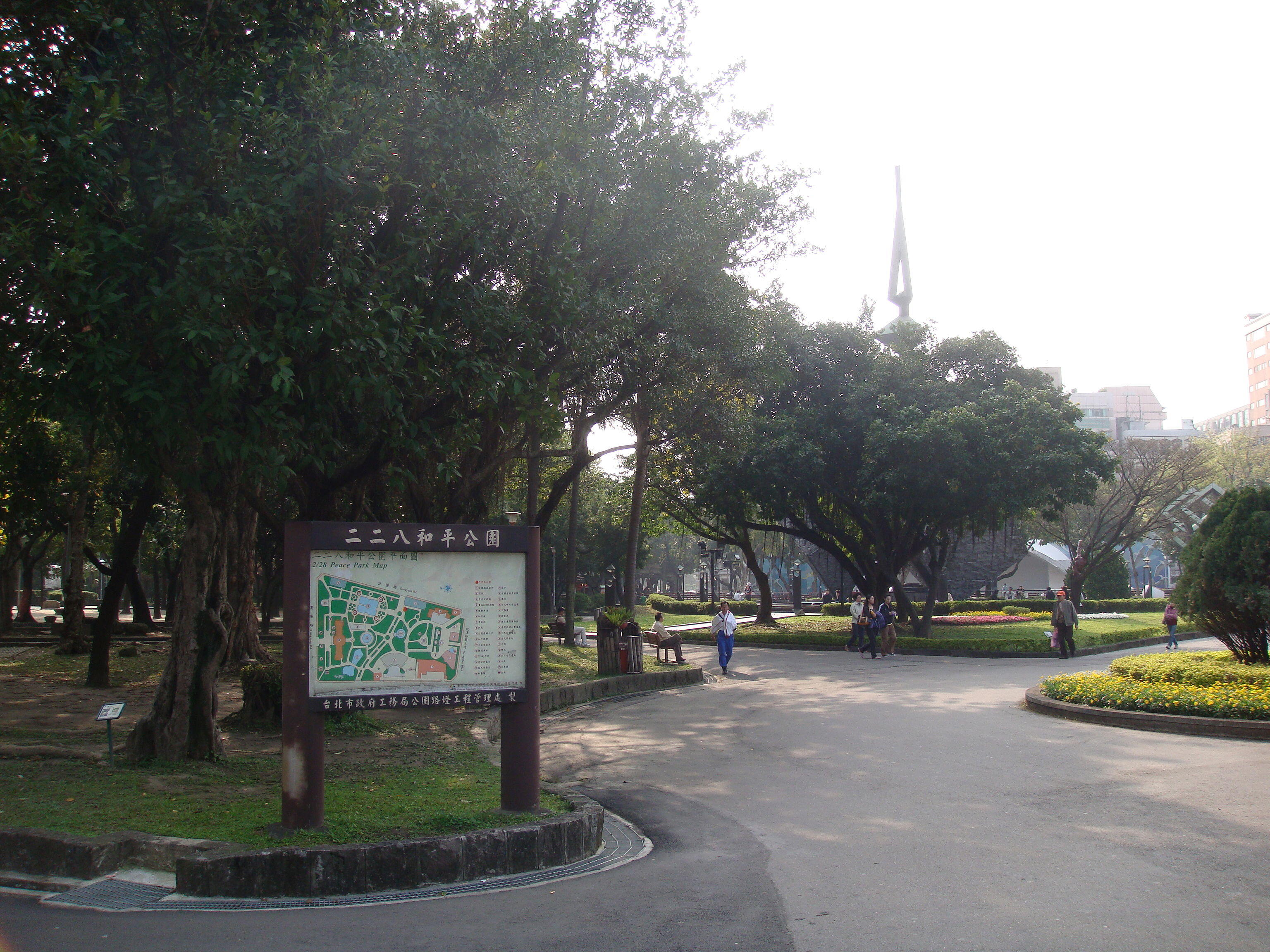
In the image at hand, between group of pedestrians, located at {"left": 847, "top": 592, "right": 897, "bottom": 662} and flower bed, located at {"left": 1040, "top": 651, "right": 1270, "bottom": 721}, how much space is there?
336 inches

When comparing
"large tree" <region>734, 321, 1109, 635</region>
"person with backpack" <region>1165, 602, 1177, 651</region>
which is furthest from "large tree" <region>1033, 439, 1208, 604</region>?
"person with backpack" <region>1165, 602, 1177, 651</region>

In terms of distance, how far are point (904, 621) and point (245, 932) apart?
31655 mm

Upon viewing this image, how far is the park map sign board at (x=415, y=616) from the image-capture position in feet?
22.5

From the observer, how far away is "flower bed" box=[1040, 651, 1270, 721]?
1188 cm

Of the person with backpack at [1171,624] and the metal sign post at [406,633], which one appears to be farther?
the person with backpack at [1171,624]

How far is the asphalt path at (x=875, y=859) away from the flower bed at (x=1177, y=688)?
25.4 inches

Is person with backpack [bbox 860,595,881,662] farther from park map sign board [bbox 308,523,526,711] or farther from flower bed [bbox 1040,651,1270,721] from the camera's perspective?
park map sign board [bbox 308,523,526,711]

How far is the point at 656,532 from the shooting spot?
1649 inches

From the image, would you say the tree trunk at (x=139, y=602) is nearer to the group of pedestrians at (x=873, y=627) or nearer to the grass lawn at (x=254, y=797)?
the grass lawn at (x=254, y=797)

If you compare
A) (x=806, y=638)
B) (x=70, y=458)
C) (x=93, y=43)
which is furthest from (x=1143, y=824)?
(x=70, y=458)

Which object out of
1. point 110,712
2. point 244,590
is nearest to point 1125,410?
point 244,590

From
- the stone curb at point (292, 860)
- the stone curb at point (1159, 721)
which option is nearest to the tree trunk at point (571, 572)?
the stone curb at point (1159, 721)

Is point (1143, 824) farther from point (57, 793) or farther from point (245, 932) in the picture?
point (57, 793)

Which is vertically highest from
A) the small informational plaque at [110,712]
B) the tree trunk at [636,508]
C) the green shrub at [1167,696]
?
the tree trunk at [636,508]
